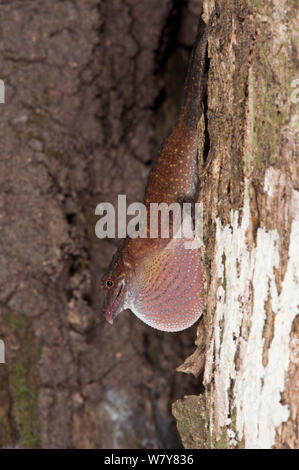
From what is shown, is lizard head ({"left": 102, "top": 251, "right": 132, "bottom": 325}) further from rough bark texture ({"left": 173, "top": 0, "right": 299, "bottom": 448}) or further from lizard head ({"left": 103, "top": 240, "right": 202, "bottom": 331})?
rough bark texture ({"left": 173, "top": 0, "right": 299, "bottom": 448})

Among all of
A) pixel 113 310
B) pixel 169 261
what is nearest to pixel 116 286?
pixel 113 310

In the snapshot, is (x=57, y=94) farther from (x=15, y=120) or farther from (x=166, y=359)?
(x=166, y=359)

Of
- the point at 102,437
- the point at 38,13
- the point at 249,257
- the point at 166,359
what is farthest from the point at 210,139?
the point at 102,437

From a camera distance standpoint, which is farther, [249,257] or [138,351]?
[138,351]

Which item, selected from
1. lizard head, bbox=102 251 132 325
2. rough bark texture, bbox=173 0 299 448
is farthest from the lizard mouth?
rough bark texture, bbox=173 0 299 448

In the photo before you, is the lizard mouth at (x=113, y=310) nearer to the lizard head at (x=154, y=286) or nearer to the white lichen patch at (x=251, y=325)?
the lizard head at (x=154, y=286)

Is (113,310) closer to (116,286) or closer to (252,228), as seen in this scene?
(116,286)
